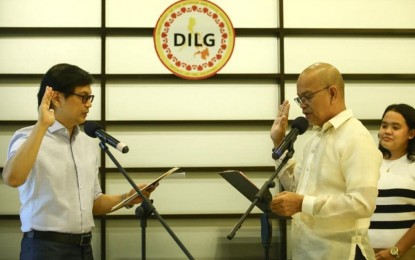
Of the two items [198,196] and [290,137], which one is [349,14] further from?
[290,137]

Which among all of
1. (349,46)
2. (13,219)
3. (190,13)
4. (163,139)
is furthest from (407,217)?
(13,219)

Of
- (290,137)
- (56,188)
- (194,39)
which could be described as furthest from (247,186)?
(194,39)

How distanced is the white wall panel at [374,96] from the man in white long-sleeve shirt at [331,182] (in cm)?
128

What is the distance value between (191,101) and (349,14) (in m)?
1.19

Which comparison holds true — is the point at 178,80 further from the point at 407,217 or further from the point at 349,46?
the point at 407,217

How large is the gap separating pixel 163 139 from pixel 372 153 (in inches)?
63.4

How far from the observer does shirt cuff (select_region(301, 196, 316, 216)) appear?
181cm

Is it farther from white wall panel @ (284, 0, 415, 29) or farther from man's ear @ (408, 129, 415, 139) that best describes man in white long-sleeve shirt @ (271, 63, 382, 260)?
white wall panel @ (284, 0, 415, 29)

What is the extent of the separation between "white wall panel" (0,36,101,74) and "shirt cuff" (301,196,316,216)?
5.92 feet

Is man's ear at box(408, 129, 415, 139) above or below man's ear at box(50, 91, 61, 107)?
below

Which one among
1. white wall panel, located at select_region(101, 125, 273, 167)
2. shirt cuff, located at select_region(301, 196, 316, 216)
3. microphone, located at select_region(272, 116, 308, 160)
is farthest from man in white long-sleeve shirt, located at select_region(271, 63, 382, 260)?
white wall panel, located at select_region(101, 125, 273, 167)

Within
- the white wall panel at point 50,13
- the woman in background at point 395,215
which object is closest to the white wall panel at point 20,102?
the white wall panel at point 50,13

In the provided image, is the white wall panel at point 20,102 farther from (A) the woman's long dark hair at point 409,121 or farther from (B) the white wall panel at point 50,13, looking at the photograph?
(A) the woman's long dark hair at point 409,121

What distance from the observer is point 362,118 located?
322cm
